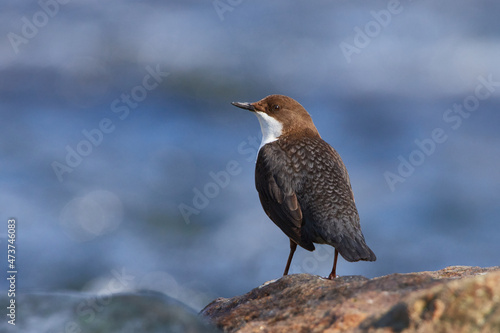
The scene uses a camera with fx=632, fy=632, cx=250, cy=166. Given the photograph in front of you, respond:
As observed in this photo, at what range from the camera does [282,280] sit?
369 cm

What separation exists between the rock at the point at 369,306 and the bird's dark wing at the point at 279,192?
1.06m

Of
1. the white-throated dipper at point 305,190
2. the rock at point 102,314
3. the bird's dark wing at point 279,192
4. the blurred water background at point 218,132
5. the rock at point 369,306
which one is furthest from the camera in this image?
the blurred water background at point 218,132

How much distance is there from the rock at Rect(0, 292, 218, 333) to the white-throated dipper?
1899mm

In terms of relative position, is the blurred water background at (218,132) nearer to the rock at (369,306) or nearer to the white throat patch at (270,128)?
the white throat patch at (270,128)

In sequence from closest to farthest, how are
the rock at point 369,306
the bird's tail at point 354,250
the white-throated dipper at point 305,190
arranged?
the rock at point 369,306 < the bird's tail at point 354,250 < the white-throated dipper at point 305,190

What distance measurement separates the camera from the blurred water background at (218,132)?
407 inches

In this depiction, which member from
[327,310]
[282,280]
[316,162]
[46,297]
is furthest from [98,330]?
[316,162]

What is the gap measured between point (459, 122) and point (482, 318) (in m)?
11.6

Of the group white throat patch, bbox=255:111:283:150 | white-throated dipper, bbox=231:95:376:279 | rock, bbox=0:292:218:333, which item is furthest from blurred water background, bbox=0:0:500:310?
rock, bbox=0:292:218:333

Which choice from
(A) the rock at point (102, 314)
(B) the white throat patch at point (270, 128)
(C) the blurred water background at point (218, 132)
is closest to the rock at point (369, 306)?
(A) the rock at point (102, 314)

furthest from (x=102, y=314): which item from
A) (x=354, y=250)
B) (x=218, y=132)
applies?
(x=218, y=132)

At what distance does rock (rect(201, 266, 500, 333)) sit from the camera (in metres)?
2.12

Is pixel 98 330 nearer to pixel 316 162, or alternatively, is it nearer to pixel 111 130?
pixel 316 162

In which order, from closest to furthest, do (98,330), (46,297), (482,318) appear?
(482,318) → (98,330) → (46,297)
